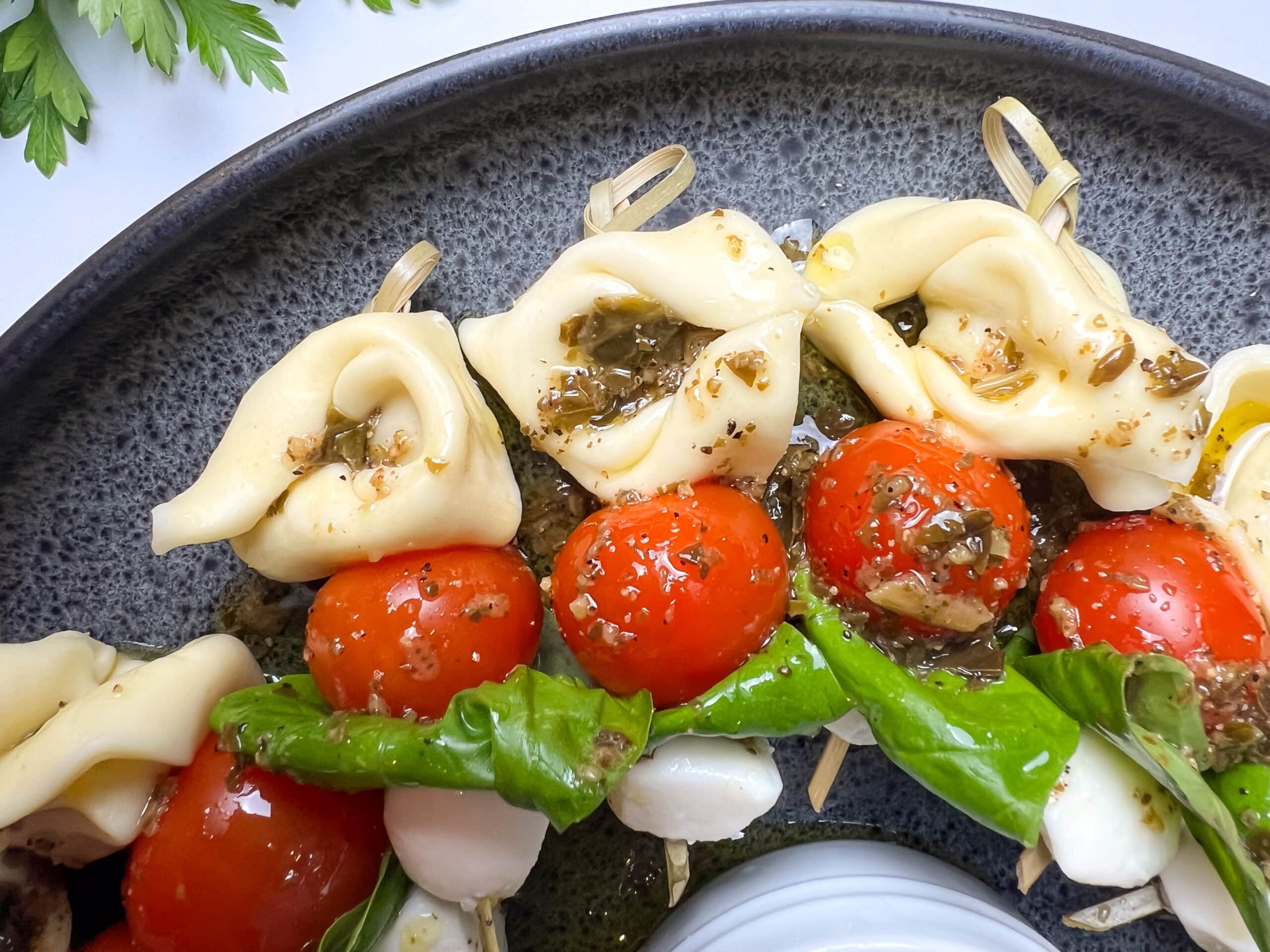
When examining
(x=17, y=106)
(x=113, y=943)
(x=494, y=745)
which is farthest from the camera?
(x=17, y=106)

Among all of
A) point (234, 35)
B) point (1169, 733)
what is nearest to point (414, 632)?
point (1169, 733)

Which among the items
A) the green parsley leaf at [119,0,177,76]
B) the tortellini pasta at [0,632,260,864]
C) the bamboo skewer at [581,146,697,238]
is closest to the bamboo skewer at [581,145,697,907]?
the bamboo skewer at [581,146,697,238]

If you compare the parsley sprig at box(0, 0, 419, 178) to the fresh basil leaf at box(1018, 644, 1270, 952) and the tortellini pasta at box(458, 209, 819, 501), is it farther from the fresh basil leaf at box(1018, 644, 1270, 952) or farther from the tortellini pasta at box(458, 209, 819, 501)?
the fresh basil leaf at box(1018, 644, 1270, 952)

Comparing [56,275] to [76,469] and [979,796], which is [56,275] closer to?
[76,469]

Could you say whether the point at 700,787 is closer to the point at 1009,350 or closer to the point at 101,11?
the point at 1009,350

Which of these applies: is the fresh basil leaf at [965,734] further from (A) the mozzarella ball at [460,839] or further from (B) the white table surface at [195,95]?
(B) the white table surface at [195,95]

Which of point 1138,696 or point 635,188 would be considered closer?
point 1138,696

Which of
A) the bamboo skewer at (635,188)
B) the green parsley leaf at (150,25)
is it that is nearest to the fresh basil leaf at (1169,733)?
the bamboo skewer at (635,188)
